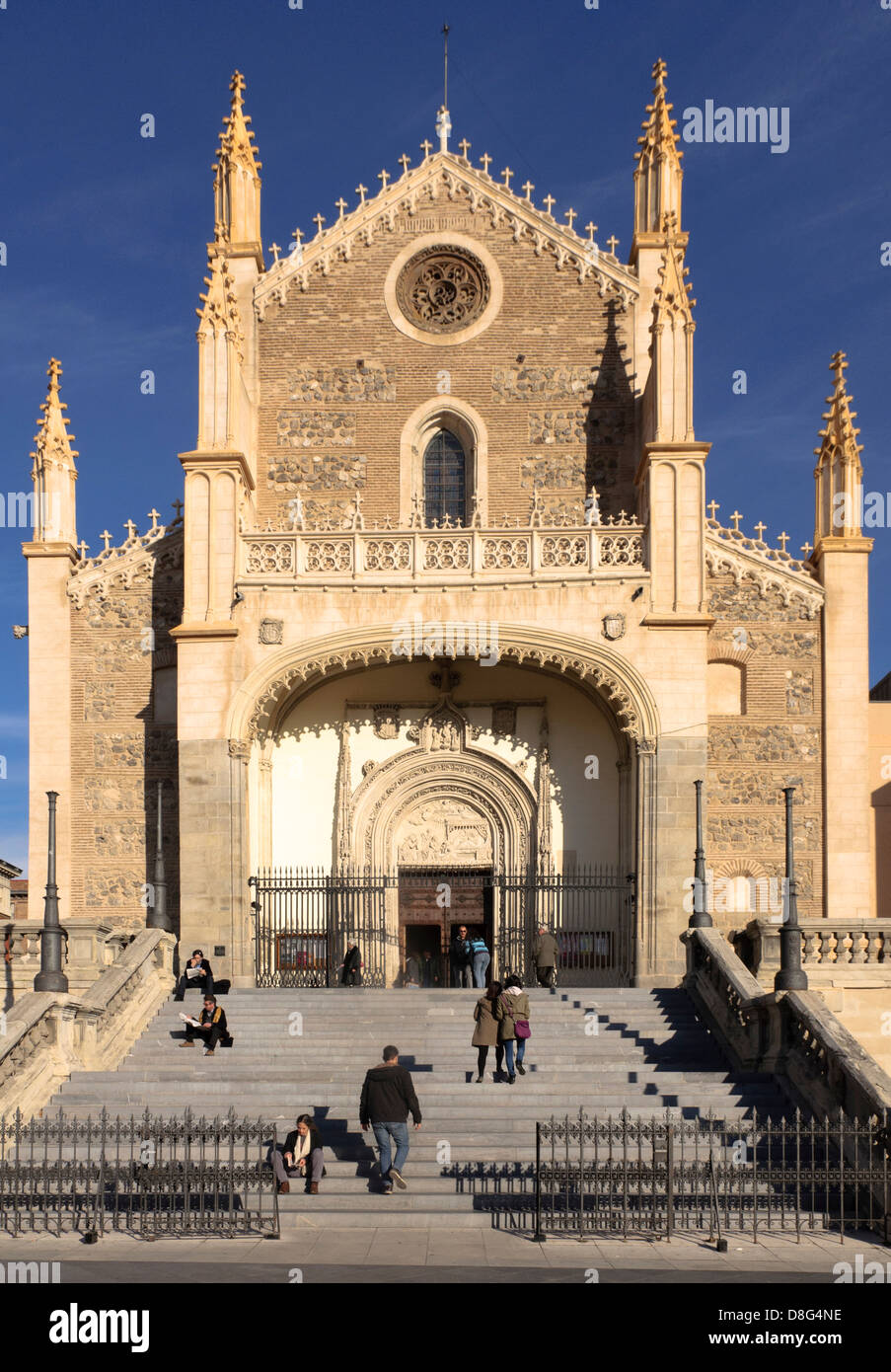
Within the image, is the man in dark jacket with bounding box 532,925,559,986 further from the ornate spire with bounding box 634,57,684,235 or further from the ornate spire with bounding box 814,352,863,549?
the ornate spire with bounding box 634,57,684,235

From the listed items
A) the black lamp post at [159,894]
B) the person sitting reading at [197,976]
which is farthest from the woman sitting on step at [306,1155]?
the black lamp post at [159,894]

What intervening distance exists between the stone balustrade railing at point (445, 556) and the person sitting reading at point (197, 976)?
7.16m

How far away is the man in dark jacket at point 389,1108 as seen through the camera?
44.6 ft

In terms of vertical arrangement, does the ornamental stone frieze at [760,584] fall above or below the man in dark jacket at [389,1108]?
above

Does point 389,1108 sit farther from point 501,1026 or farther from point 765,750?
point 765,750

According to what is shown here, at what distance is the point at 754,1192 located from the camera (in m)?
12.3

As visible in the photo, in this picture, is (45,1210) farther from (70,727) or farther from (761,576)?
(761,576)

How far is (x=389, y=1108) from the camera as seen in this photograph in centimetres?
1360

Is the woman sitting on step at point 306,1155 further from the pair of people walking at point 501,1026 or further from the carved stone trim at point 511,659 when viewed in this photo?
the carved stone trim at point 511,659

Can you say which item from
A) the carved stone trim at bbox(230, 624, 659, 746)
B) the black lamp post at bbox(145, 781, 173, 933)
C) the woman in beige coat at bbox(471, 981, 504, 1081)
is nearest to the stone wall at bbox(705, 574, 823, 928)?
the carved stone trim at bbox(230, 624, 659, 746)

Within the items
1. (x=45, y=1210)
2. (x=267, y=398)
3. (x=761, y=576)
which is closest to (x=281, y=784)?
(x=267, y=398)

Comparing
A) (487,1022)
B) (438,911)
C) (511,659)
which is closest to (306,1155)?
(487,1022)

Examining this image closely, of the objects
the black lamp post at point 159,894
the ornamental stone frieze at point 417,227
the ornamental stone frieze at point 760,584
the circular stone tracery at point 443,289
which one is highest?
the ornamental stone frieze at point 417,227

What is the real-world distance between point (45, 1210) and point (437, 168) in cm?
2350
